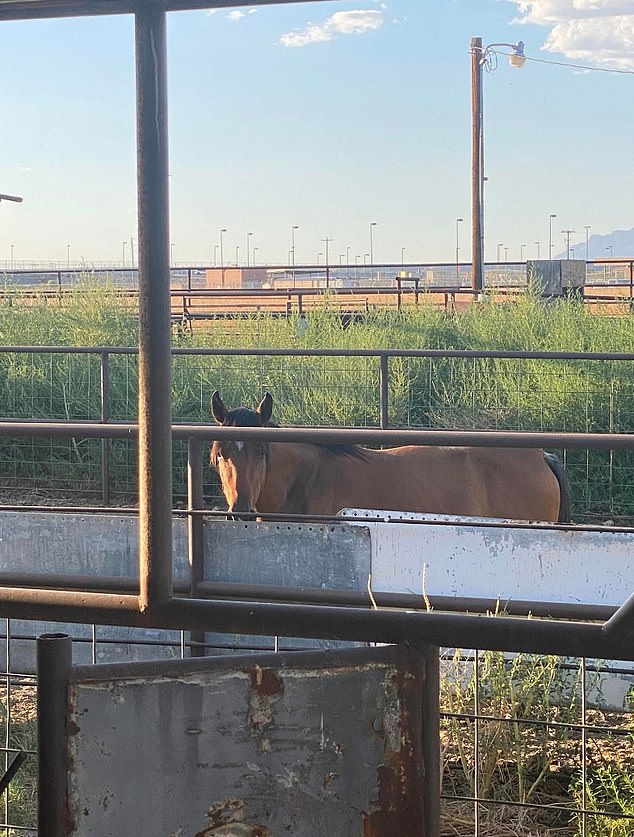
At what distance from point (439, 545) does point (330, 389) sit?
19.2 ft

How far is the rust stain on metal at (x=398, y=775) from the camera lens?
1728mm

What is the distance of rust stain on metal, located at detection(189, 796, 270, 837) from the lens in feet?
5.63

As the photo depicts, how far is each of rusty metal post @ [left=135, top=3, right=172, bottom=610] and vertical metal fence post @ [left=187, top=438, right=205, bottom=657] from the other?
2.37 metres

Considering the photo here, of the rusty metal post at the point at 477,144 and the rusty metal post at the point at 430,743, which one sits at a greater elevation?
the rusty metal post at the point at 477,144

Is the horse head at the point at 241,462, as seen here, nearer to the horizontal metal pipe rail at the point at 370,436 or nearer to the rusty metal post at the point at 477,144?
the horizontal metal pipe rail at the point at 370,436

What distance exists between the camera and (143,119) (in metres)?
1.67

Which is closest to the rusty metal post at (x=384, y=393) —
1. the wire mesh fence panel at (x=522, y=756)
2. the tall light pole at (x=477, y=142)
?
the wire mesh fence panel at (x=522, y=756)

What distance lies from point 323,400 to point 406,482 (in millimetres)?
3569

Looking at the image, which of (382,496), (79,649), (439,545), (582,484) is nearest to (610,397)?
(582,484)

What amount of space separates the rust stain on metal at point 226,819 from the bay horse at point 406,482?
5.08m

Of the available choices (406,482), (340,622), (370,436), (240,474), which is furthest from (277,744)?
(406,482)

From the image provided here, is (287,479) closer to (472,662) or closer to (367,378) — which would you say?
(472,662)

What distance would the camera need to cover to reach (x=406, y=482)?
275 inches

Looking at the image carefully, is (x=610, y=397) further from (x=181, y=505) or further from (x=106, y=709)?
(x=106, y=709)
